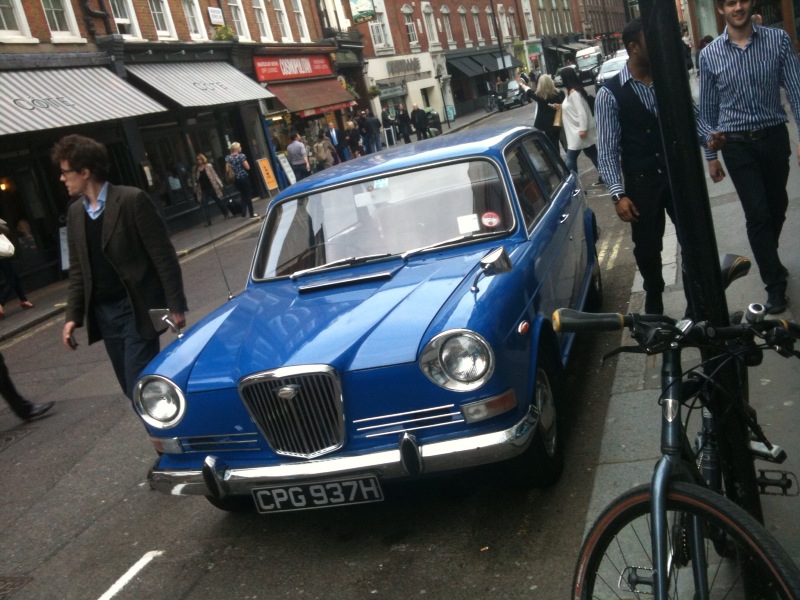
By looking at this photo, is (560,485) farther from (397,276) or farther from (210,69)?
(210,69)

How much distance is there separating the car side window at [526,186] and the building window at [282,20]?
27.9 meters

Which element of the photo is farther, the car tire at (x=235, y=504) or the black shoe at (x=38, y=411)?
the black shoe at (x=38, y=411)

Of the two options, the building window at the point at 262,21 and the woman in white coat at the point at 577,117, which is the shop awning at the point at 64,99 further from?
the building window at the point at 262,21

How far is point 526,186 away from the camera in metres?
5.21

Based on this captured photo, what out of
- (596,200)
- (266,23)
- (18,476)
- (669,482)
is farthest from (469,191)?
(266,23)

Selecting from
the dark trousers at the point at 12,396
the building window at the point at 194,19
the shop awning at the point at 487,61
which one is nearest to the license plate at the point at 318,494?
the dark trousers at the point at 12,396

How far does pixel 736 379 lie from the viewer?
2416mm

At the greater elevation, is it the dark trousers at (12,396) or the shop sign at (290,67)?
the shop sign at (290,67)

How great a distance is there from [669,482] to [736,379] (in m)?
0.48

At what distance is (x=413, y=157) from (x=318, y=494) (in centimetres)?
236

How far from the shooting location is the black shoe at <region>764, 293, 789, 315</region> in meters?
5.29

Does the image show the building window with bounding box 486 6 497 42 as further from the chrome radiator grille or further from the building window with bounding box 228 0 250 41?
the chrome radiator grille

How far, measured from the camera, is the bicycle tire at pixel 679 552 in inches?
78.4

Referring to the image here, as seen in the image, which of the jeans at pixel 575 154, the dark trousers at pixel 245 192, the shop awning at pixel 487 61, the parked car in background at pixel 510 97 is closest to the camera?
the jeans at pixel 575 154
